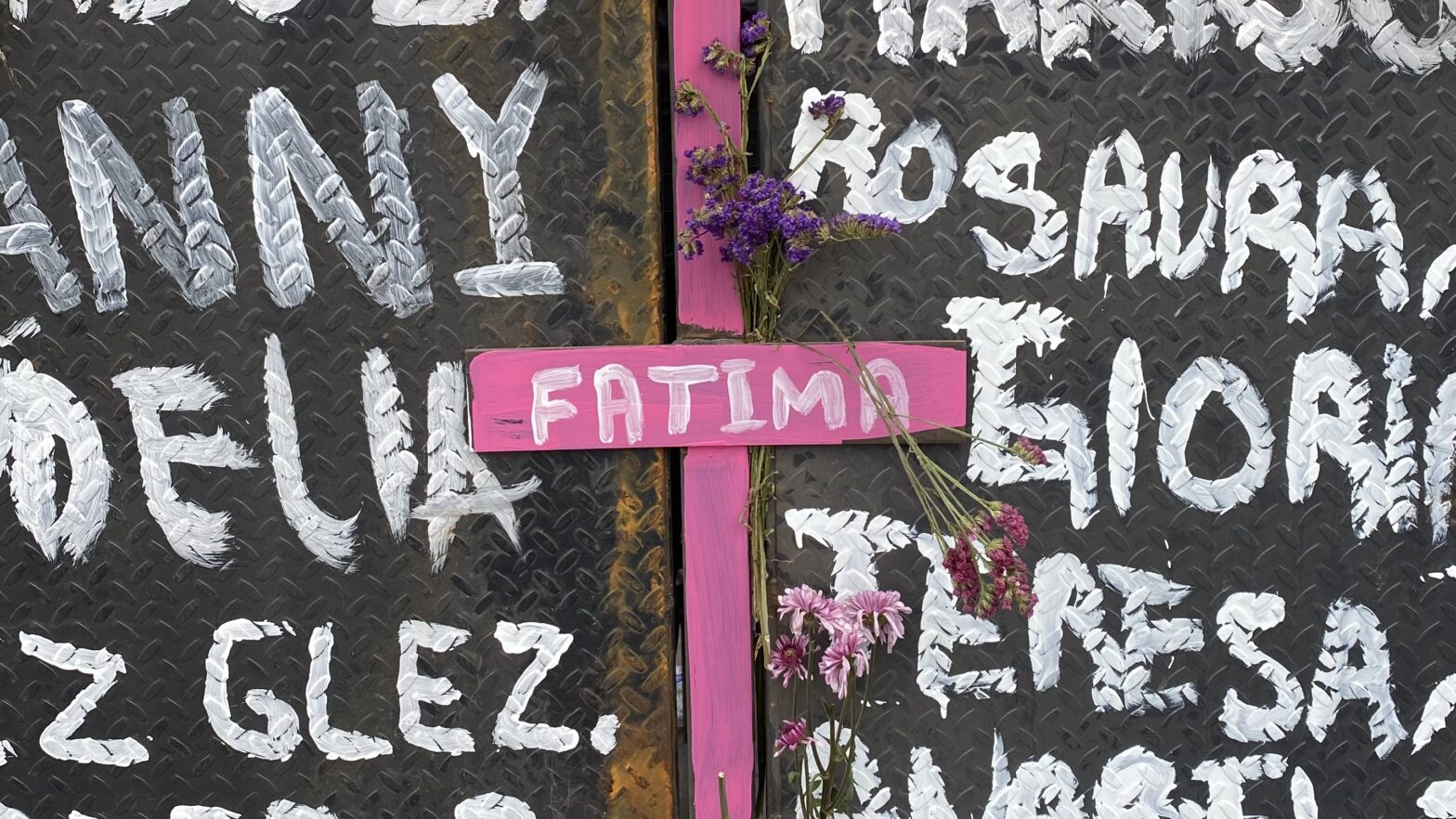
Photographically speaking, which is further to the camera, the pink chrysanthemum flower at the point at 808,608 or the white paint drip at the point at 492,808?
the white paint drip at the point at 492,808

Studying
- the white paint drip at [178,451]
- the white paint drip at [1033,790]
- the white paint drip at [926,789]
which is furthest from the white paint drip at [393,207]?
the white paint drip at [1033,790]

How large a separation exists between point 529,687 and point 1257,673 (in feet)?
→ 4.01

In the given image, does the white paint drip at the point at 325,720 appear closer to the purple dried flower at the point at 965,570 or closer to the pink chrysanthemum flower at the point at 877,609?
the pink chrysanthemum flower at the point at 877,609

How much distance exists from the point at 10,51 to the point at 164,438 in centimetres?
67

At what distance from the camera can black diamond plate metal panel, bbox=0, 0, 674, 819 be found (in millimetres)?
1601

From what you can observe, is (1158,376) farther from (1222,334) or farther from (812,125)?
(812,125)

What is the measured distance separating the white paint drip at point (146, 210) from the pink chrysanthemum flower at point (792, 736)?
3.83 feet

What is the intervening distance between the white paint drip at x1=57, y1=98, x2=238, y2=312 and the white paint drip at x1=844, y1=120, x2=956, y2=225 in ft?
3.45

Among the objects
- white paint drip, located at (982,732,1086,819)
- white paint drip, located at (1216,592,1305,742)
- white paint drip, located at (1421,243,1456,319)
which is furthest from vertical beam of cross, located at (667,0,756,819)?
white paint drip, located at (1421,243,1456,319)

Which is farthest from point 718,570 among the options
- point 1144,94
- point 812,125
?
point 1144,94

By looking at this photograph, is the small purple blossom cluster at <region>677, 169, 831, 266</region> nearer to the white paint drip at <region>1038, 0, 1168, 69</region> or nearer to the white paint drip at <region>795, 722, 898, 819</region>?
the white paint drip at <region>1038, 0, 1168, 69</region>

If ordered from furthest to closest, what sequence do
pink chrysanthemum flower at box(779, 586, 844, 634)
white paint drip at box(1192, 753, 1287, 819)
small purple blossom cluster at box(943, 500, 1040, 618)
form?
white paint drip at box(1192, 753, 1287, 819), pink chrysanthemum flower at box(779, 586, 844, 634), small purple blossom cluster at box(943, 500, 1040, 618)

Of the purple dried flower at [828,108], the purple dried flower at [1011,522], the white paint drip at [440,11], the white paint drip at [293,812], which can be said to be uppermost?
the white paint drip at [440,11]

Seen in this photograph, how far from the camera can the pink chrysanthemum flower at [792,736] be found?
159 cm
